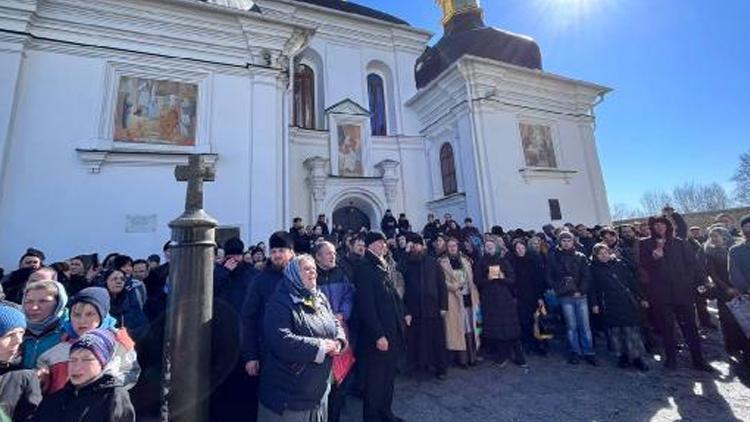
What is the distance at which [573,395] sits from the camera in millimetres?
4367

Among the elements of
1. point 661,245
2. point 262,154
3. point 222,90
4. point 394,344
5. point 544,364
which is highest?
point 222,90

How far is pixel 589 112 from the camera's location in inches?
637

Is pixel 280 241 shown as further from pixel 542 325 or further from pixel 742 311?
pixel 742 311

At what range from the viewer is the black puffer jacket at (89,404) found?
1816 millimetres

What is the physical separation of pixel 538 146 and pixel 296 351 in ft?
46.4

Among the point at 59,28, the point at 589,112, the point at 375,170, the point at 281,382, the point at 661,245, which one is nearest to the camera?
the point at 281,382

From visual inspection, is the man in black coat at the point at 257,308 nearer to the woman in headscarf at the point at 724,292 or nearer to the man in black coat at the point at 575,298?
the man in black coat at the point at 575,298

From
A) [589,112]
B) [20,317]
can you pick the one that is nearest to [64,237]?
[20,317]

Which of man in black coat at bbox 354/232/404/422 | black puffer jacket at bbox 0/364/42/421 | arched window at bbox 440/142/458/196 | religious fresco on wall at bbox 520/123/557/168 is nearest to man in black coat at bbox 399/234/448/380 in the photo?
man in black coat at bbox 354/232/404/422

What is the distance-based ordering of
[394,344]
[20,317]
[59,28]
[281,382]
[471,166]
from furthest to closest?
[471,166], [59,28], [394,344], [281,382], [20,317]

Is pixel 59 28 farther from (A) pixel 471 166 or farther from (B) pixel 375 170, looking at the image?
(A) pixel 471 166

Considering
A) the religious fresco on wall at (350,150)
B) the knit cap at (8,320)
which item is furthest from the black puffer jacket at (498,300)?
the religious fresco on wall at (350,150)

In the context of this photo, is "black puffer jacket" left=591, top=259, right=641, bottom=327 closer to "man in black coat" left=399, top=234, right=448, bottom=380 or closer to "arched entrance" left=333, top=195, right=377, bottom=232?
"man in black coat" left=399, top=234, right=448, bottom=380

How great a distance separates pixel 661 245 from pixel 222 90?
33.7 ft
